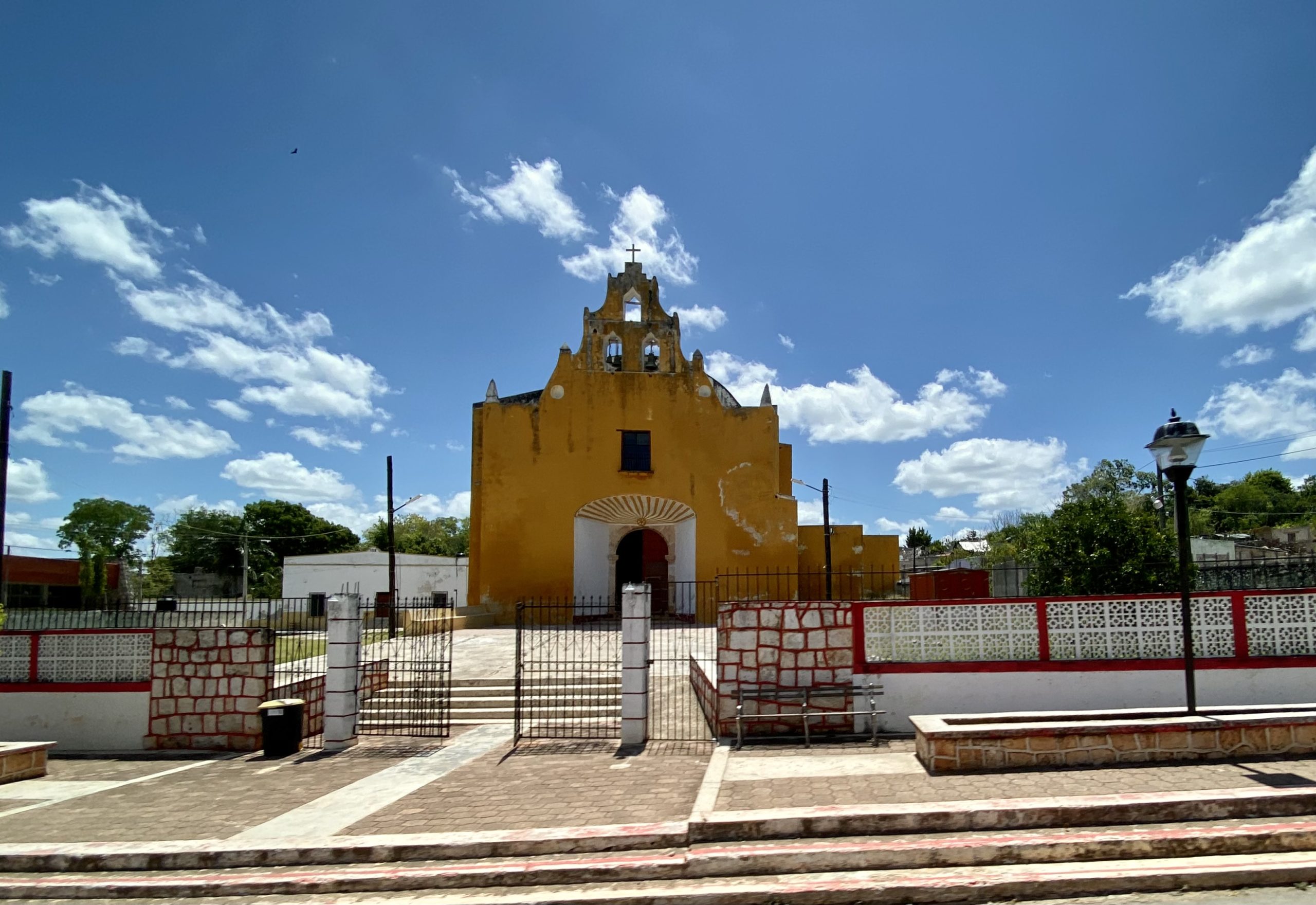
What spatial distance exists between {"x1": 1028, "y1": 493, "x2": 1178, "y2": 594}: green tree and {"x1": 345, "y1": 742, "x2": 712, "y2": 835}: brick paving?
23.6ft

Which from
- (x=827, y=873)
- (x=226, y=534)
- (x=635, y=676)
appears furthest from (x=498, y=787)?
(x=226, y=534)

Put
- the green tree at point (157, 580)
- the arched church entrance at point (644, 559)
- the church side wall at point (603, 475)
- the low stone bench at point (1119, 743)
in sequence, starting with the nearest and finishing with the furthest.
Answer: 1. the low stone bench at point (1119, 743)
2. the church side wall at point (603, 475)
3. the arched church entrance at point (644, 559)
4. the green tree at point (157, 580)

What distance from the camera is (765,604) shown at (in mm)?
8664

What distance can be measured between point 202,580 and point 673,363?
42.6 metres

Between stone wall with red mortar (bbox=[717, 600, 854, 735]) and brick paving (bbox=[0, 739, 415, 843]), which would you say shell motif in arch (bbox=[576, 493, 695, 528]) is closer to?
brick paving (bbox=[0, 739, 415, 843])

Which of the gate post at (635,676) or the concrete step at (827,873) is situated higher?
the gate post at (635,676)

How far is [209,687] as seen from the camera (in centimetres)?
952

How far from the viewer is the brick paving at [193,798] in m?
6.20

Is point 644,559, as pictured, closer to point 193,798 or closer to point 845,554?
point 845,554

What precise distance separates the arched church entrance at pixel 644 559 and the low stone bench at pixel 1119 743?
16318 millimetres

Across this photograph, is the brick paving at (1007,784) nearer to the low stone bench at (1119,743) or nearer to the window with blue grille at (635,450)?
the low stone bench at (1119,743)

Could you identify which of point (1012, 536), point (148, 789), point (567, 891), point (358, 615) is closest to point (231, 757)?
point (148, 789)

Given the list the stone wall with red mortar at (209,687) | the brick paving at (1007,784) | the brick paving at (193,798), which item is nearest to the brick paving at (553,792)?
the brick paving at (1007,784)

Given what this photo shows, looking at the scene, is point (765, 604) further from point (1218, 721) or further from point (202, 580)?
point (202, 580)
